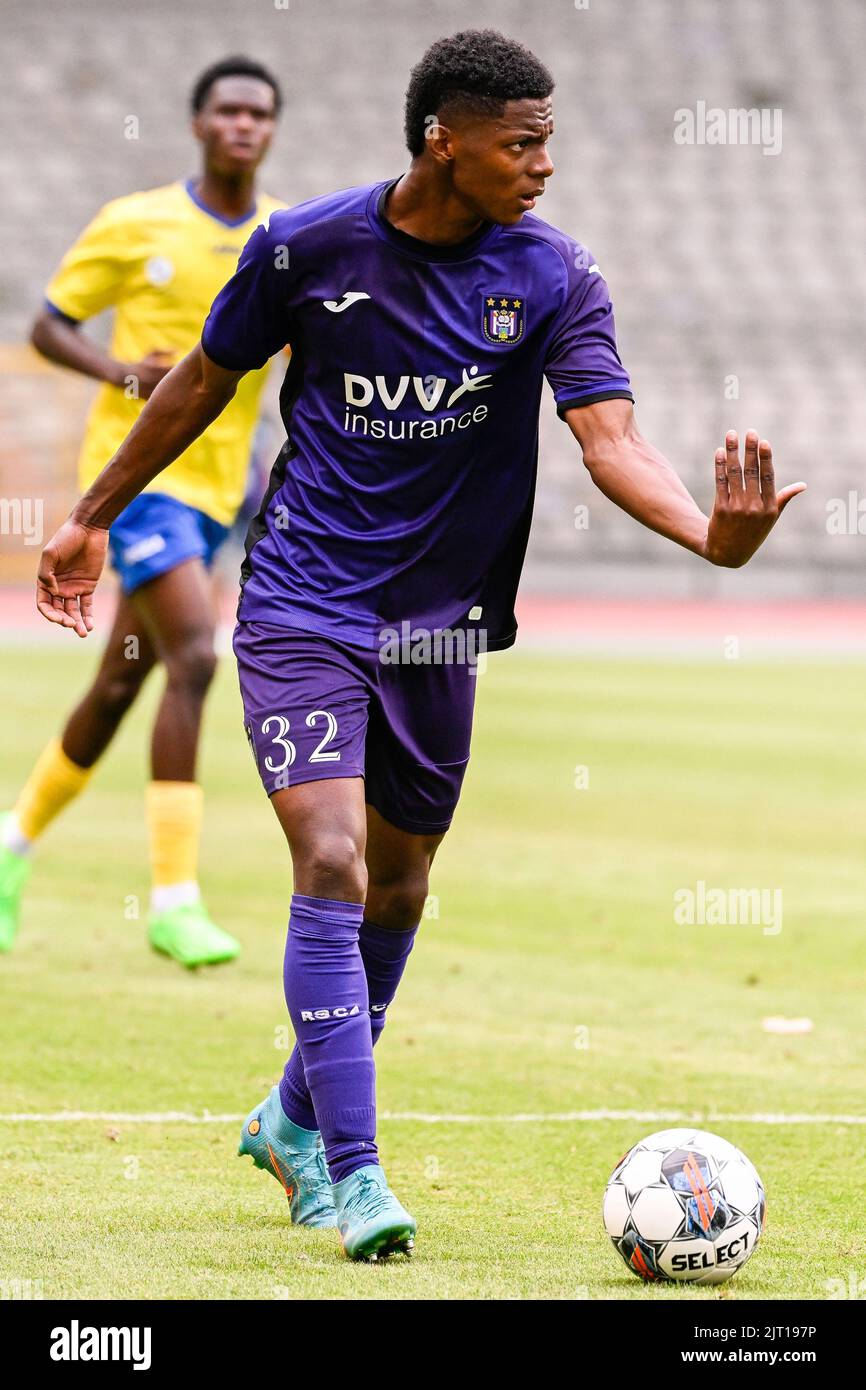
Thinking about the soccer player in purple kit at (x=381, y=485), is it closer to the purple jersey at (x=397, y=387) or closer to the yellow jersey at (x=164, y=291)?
the purple jersey at (x=397, y=387)

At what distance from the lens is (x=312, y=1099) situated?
4.12 metres

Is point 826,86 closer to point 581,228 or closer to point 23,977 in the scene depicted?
point 581,228

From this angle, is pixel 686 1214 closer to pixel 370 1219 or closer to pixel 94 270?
pixel 370 1219

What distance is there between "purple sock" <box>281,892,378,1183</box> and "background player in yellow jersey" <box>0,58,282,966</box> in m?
3.13

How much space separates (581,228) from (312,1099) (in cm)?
2849

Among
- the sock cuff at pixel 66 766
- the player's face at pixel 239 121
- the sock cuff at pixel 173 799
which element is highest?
the player's face at pixel 239 121

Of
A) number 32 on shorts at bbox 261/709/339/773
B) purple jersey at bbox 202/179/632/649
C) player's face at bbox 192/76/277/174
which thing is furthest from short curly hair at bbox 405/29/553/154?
player's face at bbox 192/76/277/174

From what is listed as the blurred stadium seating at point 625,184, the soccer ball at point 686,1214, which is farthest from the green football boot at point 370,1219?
the blurred stadium seating at point 625,184

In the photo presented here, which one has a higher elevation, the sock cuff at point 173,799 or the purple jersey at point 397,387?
the purple jersey at point 397,387

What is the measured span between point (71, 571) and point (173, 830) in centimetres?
286

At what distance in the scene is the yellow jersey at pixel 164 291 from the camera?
772cm

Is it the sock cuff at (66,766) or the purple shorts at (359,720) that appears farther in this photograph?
the sock cuff at (66,766)

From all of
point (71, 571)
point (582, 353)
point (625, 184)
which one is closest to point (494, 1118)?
point (71, 571)

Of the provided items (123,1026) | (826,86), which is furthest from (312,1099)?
(826,86)
